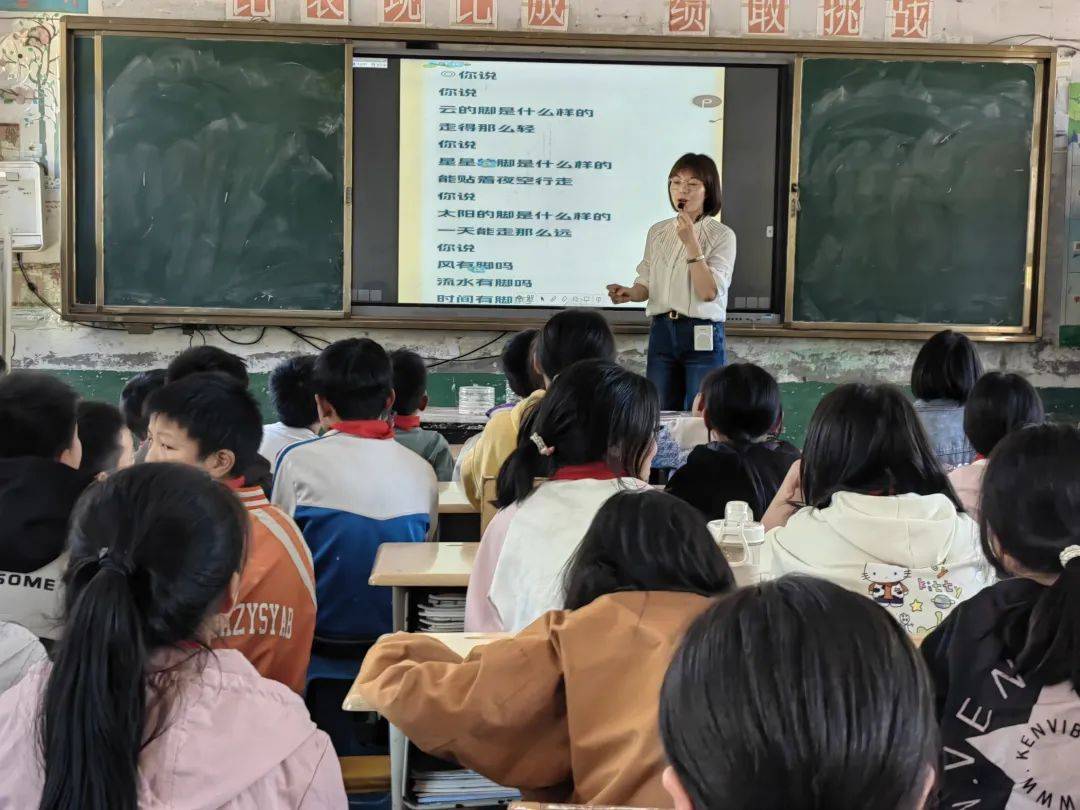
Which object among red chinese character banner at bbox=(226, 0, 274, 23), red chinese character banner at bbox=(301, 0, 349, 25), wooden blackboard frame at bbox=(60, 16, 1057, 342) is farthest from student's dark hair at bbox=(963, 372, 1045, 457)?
red chinese character banner at bbox=(226, 0, 274, 23)

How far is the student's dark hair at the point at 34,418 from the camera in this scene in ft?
6.17

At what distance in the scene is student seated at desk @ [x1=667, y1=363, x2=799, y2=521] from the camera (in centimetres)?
245

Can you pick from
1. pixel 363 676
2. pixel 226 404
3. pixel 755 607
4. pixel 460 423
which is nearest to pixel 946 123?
pixel 460 423

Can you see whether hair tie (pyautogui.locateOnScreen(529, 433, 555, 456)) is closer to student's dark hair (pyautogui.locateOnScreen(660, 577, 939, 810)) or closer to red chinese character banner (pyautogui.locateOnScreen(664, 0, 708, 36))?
student's dark hair (pyautogui.locateOnScreen(660, 577, 939, 810))


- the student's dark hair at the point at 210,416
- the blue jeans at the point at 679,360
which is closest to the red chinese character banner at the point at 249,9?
the blue jeans at the point at 679,360

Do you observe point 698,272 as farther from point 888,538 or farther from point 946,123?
point 888,538

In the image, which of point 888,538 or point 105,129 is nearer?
point 888,538

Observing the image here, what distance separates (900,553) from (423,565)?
2.86 feet

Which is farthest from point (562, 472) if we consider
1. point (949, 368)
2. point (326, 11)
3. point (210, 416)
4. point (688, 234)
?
point (326, 11)

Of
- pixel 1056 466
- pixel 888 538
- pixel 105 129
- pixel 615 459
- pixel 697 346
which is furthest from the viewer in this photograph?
pixel 105 129

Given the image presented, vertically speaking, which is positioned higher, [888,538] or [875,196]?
[875,196]

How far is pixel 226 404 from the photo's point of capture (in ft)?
6.52

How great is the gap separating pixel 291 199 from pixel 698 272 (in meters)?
1.91

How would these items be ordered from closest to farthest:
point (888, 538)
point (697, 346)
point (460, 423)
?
point (888, 538), point (460, 423), point (697, 346)
